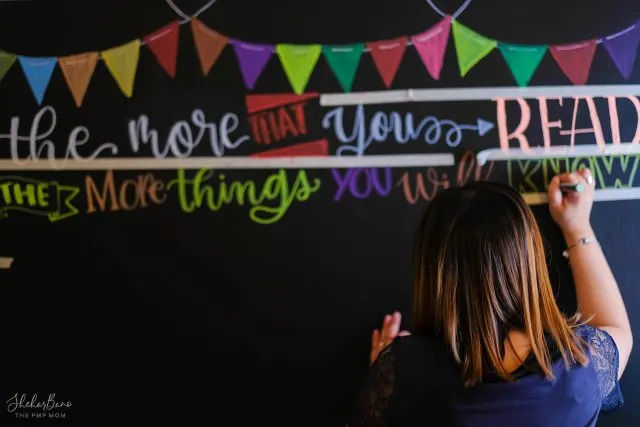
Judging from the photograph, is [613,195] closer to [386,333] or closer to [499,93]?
[499,93]

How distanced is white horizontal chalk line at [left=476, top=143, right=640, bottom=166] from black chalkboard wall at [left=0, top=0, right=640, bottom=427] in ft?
0.05

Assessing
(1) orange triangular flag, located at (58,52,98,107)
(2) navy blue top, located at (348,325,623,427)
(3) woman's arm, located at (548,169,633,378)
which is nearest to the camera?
(2) navy blue top, located at (348,325,623,427)

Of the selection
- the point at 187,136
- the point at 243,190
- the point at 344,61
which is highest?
the point at 344,61

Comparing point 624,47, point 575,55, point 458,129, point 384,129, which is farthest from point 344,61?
point 624,47

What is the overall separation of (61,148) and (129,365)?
0.51 metres

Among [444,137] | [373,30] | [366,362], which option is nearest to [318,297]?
[366,362]

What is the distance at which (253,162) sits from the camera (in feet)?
3.67

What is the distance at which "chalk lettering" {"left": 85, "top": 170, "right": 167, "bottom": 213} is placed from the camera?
3.72 ft

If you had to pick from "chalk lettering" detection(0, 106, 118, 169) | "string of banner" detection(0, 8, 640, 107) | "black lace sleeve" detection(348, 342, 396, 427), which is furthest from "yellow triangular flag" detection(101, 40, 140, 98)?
"black lace sleeve" detection(348, 342, 396, 427)

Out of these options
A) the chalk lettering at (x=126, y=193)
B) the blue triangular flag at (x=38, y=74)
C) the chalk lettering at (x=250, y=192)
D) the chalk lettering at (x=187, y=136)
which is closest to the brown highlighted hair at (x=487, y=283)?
the chalk lettering at (x=250, y=192)

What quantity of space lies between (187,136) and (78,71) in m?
0.28

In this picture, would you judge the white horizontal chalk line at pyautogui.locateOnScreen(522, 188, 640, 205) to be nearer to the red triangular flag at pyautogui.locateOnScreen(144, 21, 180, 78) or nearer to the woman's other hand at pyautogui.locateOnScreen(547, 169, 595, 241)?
the woman's other hand at pyautogui.locateOnScreen(547, 169, 595, 241)

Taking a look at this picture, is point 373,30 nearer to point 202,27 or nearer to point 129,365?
point 202,27

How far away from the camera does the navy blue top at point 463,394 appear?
2.51ft
